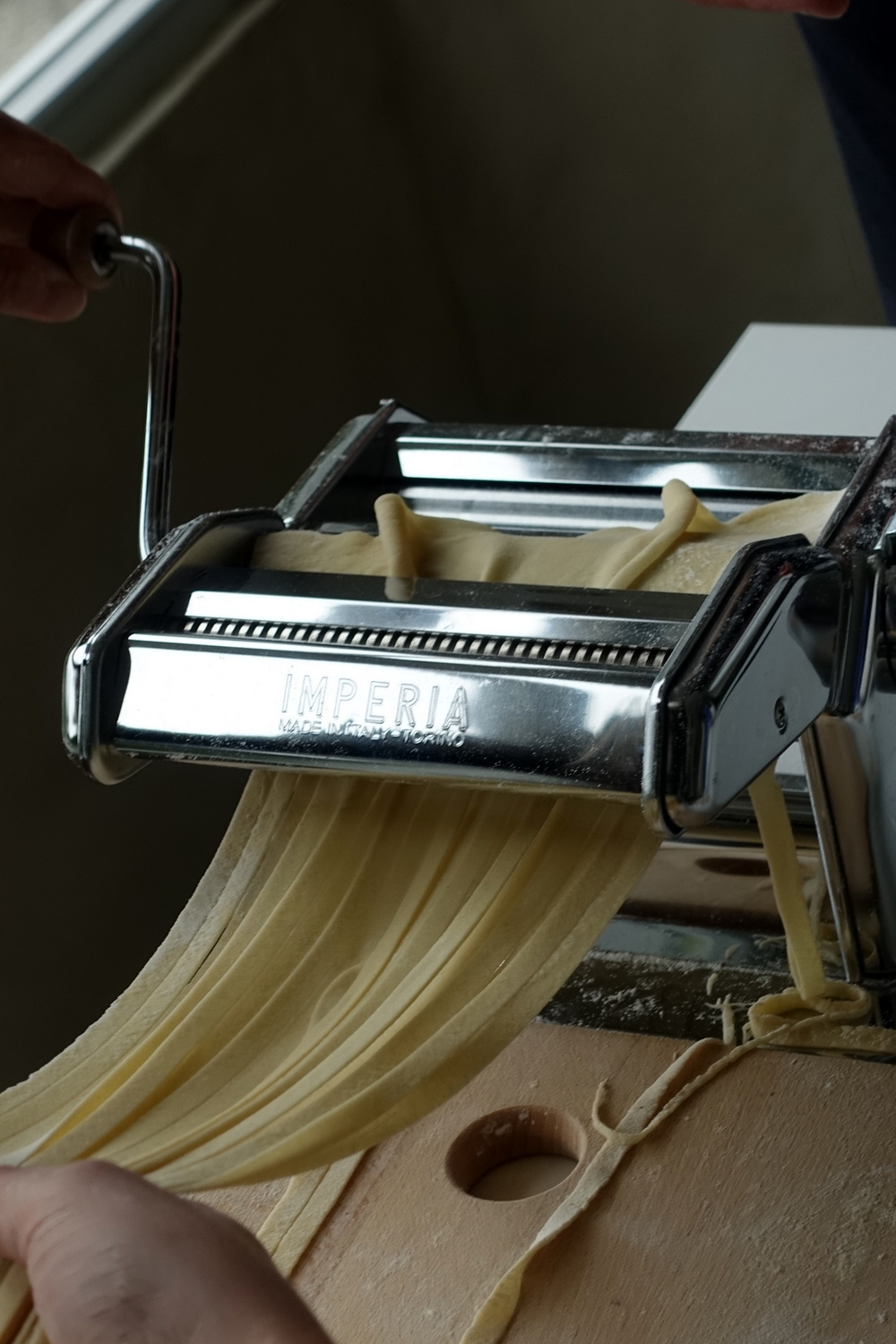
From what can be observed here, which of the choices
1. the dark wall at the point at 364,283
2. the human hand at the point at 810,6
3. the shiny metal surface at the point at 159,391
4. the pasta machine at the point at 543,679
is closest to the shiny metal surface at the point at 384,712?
the pasta machine at the point at 543,679

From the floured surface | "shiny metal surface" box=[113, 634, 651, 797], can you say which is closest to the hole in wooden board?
the floured surface

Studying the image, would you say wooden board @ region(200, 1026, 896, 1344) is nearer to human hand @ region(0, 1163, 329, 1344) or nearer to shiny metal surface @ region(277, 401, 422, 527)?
human hand @ region(0, 1163, 329, 1344)

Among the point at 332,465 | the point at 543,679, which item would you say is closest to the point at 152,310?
the point at 332,465

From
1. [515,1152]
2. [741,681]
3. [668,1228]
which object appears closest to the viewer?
[741,681]

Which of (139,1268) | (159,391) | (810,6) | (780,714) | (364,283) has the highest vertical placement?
(364,283)

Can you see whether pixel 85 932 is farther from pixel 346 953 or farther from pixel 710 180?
pixel 710 180

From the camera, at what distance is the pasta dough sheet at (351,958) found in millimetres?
674

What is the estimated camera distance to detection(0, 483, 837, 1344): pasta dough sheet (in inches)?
26.5

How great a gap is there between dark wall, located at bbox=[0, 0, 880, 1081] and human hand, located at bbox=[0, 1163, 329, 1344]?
4.09 feet

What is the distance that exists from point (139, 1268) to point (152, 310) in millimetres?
648

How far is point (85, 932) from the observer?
1870mm

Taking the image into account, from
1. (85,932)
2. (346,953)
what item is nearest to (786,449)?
(346,953)

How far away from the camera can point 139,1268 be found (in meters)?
0.52

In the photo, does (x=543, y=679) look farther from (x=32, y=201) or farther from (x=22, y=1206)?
(x=32, y=201)
